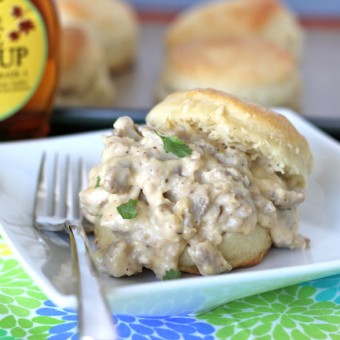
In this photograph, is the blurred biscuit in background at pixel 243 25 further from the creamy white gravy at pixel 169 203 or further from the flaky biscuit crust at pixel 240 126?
the creamy white gravy at pixel 169 203

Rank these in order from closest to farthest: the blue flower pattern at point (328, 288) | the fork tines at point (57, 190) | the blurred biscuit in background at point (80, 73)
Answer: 1. the blue flower pattern at point (328, 288)
2. the fork tines at point (57, 190)
3. the blurred biscuit in background at point (80, 73)

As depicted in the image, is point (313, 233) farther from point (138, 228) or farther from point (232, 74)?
point (232, 74)

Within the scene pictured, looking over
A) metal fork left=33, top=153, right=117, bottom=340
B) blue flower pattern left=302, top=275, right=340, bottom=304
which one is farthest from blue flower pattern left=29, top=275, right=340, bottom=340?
blue flower pattern left=302, top=275, right=340, bottom=304

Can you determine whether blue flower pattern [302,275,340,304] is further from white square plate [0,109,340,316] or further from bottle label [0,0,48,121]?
bottle label [0,0,48,121]

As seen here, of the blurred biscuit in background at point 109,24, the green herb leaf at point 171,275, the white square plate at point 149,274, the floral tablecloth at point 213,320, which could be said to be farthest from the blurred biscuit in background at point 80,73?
the green herb leaf at point 171,275

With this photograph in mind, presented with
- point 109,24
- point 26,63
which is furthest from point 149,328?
point 109,24

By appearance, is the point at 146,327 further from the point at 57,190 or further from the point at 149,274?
the point at 57,190
